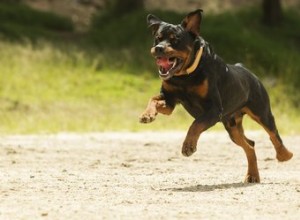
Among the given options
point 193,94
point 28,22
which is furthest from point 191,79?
point 28,22

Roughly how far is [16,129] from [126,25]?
32.5 ft

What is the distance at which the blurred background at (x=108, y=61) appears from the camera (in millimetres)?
17969

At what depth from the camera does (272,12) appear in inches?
1011

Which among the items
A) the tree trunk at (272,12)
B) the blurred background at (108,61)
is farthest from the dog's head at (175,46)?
the tree trunk at (272,12)

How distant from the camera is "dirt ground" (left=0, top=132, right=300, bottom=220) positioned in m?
6.99

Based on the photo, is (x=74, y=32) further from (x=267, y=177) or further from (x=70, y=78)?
(x=267, y=177)

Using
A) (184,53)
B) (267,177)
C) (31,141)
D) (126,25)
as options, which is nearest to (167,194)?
(184,53)

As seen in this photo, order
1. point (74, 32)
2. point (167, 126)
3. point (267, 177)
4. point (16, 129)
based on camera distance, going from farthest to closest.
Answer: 1. point (74, 32)
2. point (167, 126)
3. point (16, 129)
4. point (267, 177)

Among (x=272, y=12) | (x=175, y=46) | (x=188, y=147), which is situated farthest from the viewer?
(x=272, y=12)

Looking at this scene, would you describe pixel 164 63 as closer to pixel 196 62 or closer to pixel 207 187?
pixel 196 62

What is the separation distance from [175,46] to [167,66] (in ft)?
0.67

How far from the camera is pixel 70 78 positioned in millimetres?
20922

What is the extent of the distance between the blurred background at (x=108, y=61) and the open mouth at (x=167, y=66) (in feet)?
25.0

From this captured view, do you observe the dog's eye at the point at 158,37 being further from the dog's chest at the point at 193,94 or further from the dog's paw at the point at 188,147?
the dog's paw at the point at 188,147
